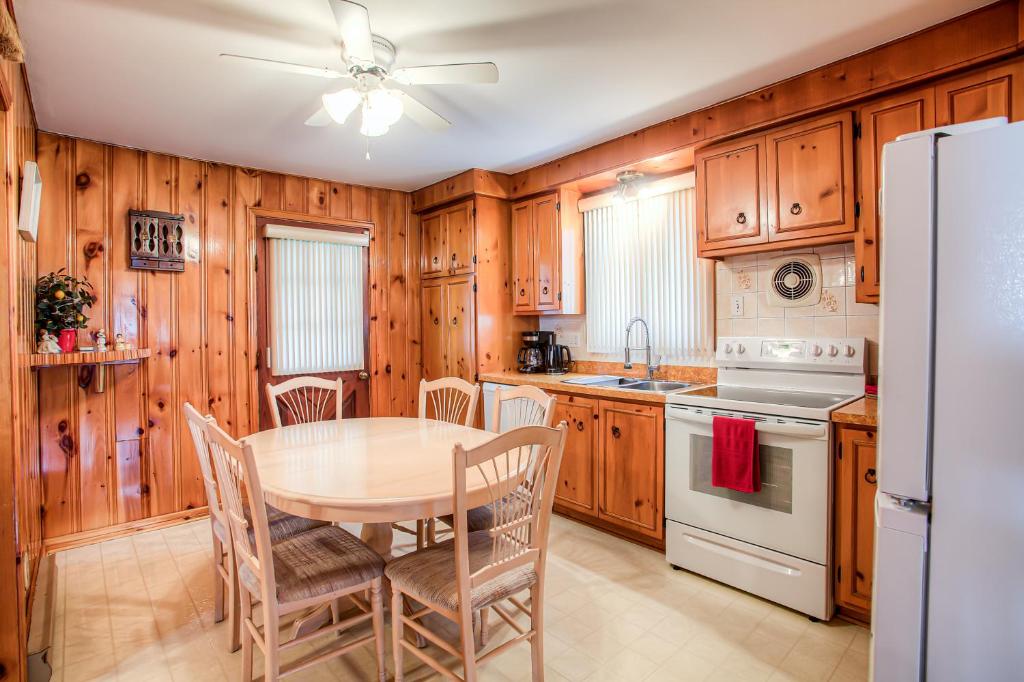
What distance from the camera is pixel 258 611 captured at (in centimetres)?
234

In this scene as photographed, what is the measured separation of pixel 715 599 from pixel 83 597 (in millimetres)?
3017

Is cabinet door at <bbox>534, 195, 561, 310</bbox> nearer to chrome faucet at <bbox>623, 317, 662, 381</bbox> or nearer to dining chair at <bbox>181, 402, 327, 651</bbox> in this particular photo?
chrome faucet at <bbox>623, 317, 662, 381</bbox>

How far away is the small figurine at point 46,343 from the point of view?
2.72m

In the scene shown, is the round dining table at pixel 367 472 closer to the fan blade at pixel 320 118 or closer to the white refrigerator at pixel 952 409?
the white refrigerator at pixel 952 409

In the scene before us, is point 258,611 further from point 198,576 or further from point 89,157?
point 89,157

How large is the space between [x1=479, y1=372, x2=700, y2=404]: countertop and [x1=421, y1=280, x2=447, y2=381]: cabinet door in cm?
54

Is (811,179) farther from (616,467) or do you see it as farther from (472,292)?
(472,292)

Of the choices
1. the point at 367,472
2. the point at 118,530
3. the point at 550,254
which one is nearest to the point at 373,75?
the point at 367,472

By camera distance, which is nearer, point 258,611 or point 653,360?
point 258,611

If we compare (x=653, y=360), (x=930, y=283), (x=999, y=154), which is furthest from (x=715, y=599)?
(x=999, y=154)

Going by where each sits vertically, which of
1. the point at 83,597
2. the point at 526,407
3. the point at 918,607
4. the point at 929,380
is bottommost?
the point at 83,597

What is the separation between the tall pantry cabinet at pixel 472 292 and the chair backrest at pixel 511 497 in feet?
7.15

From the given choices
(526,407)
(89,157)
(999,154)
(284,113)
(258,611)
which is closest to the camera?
(999,154)

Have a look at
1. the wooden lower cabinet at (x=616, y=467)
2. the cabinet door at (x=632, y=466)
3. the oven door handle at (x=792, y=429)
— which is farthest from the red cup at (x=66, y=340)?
the oven door handle at (x=792, y=429)
